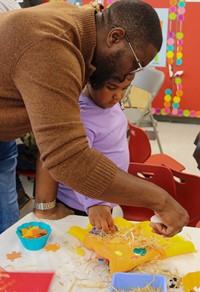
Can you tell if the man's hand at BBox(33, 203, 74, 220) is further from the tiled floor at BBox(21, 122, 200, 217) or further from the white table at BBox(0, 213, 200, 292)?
the tiled floor at BBox(21, 122, 200, 217)

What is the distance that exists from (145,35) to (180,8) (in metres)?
3.74

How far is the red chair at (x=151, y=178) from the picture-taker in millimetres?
1582

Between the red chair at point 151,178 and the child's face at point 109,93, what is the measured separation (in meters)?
0.47

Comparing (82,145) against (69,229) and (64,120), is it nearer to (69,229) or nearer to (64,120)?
(64,120)

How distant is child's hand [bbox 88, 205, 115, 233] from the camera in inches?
43.3

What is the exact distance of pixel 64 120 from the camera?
826mm

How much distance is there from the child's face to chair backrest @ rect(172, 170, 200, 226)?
57 centimetres

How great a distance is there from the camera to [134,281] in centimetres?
87

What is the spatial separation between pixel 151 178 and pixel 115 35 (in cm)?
85

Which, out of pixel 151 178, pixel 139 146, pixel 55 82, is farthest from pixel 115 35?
pixel 139 146

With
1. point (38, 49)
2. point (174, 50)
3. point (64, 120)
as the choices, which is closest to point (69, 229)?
point (64, 120)

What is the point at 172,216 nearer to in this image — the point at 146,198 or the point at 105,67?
the point at 146,198

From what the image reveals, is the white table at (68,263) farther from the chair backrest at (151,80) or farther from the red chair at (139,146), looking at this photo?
the chair backrest at (151,80)

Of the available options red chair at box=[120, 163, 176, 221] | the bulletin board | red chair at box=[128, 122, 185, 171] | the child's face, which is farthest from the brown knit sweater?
the bulletin board
